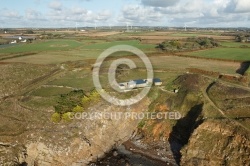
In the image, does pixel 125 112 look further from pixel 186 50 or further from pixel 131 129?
pixel 186 50

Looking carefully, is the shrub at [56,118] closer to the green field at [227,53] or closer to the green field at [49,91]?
the green field at [49,91]

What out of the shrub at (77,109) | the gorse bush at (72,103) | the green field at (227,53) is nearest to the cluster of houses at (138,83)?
the gorse bush at (72,103)

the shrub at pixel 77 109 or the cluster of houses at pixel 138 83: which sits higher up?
the cluster of houses at pixel 138 83

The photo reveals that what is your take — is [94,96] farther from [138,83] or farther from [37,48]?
[37,48]

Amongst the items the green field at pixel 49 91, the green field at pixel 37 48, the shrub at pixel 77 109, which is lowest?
the shrub at pixel 77 109

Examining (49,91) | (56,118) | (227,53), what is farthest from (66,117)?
(227,53)

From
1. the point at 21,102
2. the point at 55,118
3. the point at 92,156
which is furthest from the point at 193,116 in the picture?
the point at 21,102
